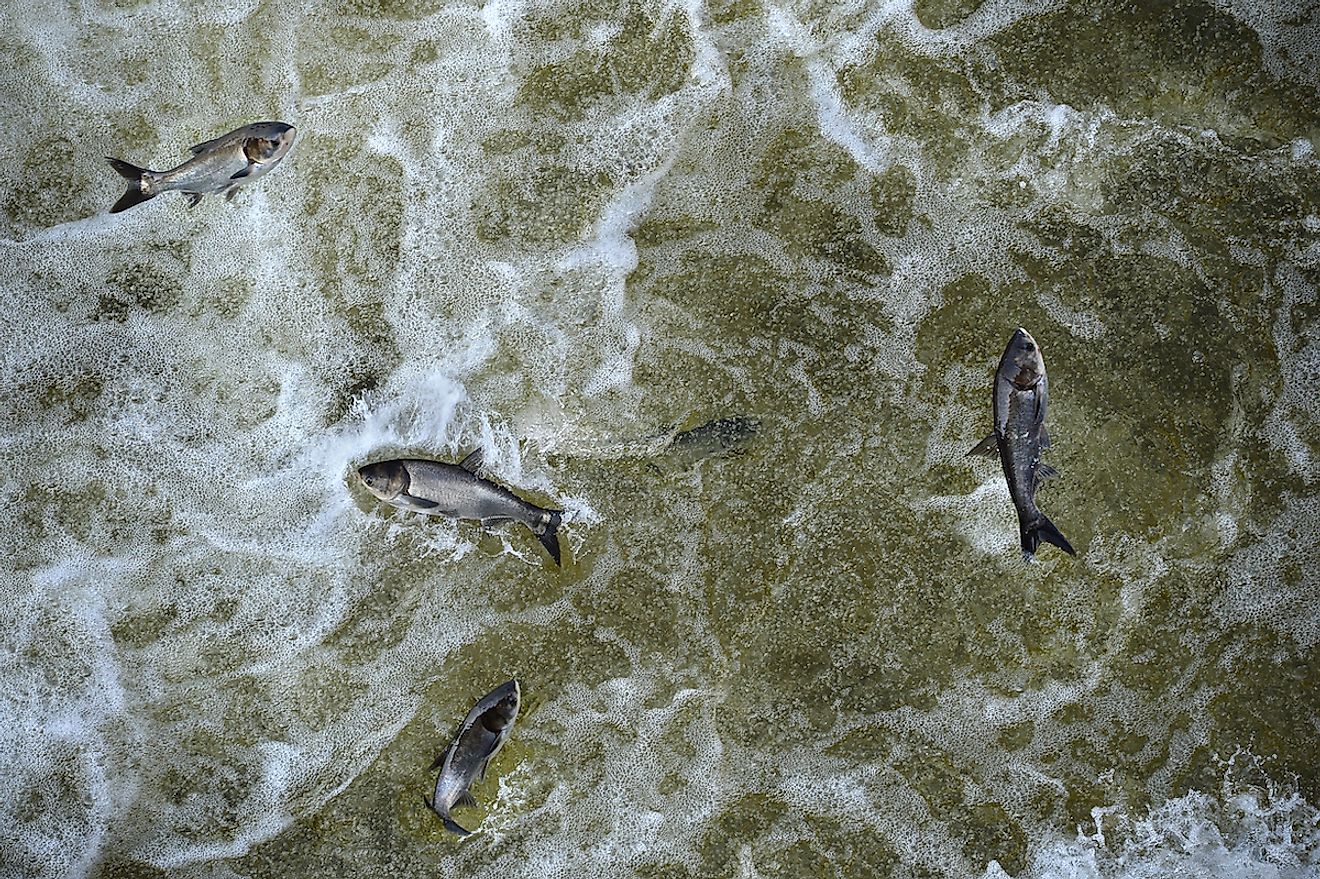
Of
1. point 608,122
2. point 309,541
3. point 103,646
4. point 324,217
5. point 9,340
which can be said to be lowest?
point 103,646

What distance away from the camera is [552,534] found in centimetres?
558

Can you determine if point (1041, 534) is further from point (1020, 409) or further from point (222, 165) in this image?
point (222, 165)

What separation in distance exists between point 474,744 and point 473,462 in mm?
1734

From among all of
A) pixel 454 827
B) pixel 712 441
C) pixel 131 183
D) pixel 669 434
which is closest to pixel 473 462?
pixel 669 434

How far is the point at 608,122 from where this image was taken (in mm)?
6020

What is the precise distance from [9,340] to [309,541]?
2.43 meters

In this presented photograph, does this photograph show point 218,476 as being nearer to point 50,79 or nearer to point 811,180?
point 50,79

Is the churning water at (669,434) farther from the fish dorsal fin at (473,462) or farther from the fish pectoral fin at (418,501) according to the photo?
the fish pectoral fin at (418,501)

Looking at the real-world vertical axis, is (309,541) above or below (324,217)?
below

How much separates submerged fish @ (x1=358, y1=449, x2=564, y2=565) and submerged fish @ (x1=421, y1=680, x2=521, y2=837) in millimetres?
1107

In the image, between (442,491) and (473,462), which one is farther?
(473,462)

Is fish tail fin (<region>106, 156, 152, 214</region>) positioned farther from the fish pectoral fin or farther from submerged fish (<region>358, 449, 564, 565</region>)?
the fish pectoral fin

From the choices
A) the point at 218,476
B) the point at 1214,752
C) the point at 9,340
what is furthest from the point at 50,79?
the point at 1214,752

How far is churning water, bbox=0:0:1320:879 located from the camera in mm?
5832
